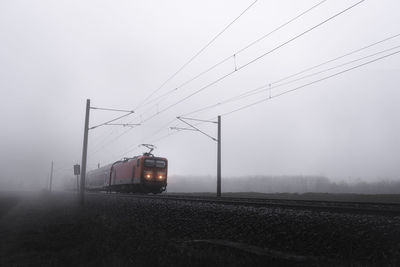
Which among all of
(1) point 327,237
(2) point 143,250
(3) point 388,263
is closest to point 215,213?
(2) point 143,250

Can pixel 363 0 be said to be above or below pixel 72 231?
above

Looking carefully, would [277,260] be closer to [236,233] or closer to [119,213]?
[236,233]

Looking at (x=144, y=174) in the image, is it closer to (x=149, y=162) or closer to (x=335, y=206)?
(x=149, y=162)

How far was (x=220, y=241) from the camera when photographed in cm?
863

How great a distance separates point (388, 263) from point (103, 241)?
6625 mm

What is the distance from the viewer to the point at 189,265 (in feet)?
22.2

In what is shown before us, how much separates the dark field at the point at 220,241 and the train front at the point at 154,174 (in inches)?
693

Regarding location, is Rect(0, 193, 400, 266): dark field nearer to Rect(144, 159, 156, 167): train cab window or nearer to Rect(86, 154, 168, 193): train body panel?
Rect(86, 154, 168, 193): train body panel

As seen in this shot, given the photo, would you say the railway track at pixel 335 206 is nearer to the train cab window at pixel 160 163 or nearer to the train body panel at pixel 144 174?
the train body panel at pixel 144 174

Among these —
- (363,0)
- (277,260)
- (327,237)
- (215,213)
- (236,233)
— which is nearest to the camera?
(277,260)

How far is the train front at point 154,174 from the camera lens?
30547mm

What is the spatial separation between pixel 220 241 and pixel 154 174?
75.1 feet

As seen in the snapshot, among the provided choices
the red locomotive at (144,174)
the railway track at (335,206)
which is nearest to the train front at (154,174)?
the red locomotive at (144,174)

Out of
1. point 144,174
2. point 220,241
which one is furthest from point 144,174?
point 220,241
